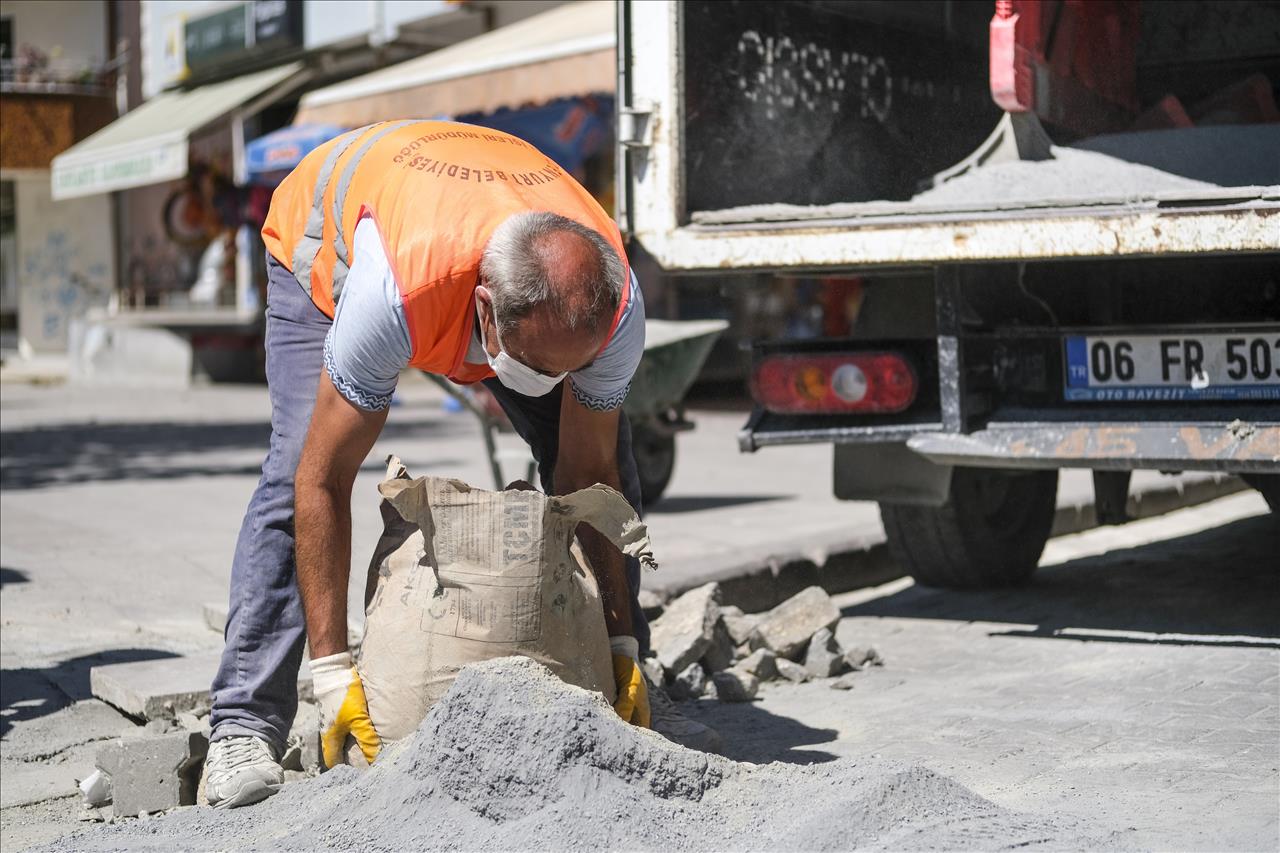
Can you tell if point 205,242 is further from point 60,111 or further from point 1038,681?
point 1038,681

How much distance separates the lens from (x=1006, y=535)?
5.31 metres

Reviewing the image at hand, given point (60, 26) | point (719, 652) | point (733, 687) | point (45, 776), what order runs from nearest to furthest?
1. point (45, 776)
2. point (733, 687)
3. point (719, 652)
4. point (60, 26)

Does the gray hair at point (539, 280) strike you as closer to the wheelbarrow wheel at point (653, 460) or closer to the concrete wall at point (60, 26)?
the wheelbarrow wheel at point (653, 460)

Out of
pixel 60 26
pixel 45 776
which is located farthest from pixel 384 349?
pixel 60 26

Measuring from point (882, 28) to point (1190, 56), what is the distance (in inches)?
58.1

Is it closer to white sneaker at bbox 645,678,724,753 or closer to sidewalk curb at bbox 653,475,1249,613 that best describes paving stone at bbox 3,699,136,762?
white sneaker at bbox 645,678,724,753

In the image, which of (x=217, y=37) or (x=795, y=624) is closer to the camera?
(x=795, y=624)

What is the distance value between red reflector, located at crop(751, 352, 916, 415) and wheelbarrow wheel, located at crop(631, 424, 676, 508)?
271 centimetres

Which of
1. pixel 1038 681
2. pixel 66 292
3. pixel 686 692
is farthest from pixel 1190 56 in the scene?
pixel 66 292

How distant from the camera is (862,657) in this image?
14.2 feet

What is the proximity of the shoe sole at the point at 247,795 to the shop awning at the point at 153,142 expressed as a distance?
51.3 ft

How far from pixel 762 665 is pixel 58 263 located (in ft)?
75.5

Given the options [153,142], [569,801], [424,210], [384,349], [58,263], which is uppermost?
[153,142]

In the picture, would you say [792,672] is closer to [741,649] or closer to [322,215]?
[741,649]
